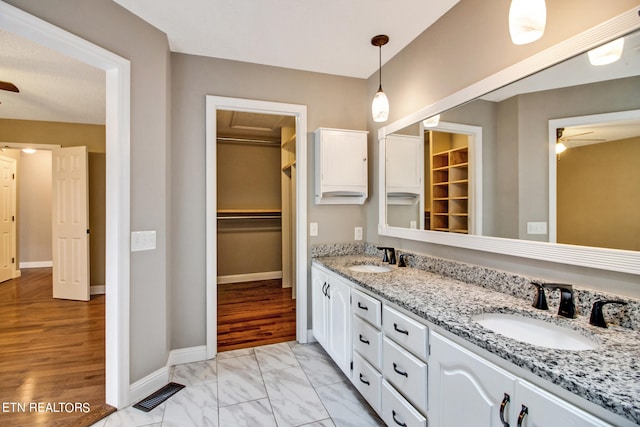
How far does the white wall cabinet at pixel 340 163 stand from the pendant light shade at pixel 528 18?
1705 mm

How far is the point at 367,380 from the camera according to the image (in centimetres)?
191

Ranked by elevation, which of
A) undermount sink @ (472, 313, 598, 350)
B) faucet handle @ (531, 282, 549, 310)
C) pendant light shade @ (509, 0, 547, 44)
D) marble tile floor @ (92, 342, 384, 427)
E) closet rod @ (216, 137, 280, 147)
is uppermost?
closet rod @ (216, 137, 280, 147)

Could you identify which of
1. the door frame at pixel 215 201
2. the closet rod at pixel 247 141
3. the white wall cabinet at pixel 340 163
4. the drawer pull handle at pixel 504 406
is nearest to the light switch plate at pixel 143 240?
the door frame at pixel 215 201

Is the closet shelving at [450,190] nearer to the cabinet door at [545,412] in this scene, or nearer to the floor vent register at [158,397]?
the cabinet door at [545,412]

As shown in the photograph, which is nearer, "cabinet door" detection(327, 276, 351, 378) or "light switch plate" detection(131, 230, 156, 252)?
"light switch plate" detection(131, 230, 156, 252)

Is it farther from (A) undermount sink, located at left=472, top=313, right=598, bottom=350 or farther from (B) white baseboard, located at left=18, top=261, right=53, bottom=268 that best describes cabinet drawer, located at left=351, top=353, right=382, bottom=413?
(B) white baseboard, located at left=18, top=261, right=53, bottom=268

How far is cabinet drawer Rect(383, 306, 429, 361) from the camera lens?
4.59ft

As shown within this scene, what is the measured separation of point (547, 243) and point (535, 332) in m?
0.41

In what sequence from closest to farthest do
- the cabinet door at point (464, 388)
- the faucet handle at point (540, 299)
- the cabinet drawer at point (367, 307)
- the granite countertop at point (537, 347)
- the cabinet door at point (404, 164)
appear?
the granite countertop at point (537, 347), the cabinet door at point (464, 388), the faucet handle at point (540, 299), the cabinet drawer at point (367, 307), the cabinet door at point (404, 164)

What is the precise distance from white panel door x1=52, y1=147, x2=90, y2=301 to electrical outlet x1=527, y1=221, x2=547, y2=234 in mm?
5267

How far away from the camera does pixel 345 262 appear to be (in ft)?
8.67

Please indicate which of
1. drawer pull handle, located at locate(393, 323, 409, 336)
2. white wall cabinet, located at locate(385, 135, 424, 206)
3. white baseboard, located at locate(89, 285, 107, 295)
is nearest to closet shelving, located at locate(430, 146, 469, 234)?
white wall cabinet, located at locate(385, 135, 424, 206)

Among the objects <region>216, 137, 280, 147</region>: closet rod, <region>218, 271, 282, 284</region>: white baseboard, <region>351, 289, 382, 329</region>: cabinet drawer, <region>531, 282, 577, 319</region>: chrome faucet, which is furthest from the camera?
<region>218, 271, 282, 284</region>: white baseboard

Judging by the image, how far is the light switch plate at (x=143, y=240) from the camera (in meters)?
2.06
